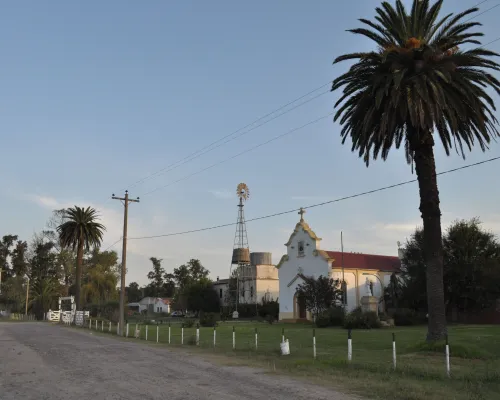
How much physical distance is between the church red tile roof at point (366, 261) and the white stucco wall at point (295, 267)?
172cm

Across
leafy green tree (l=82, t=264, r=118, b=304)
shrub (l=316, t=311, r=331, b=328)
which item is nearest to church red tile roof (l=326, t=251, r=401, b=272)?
shrub (l=316, t=311, r=331, b=328)

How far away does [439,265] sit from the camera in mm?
20812

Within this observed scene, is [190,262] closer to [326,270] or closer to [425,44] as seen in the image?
[326,270]

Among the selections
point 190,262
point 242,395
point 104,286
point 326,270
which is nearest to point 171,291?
point 190,262

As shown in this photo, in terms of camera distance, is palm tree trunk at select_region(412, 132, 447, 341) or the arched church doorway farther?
the arched church doorway

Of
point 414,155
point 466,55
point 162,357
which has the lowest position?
point 162,357

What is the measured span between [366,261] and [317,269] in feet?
23.2

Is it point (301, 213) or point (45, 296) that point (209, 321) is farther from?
point (45, 296)

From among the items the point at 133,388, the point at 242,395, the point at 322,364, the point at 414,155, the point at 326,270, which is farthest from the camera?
the point at 326,270

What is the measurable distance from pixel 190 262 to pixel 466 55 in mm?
120454

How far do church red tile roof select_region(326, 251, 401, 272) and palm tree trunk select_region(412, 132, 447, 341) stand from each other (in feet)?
115

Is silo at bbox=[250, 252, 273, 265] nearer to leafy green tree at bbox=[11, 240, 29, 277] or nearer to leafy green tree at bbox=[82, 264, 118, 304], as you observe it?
leafy green tree at bbox=[82, 264, 118, 304]

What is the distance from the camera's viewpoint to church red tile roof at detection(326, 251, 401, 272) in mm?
56812

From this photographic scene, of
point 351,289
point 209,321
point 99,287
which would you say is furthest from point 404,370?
point 99,287
